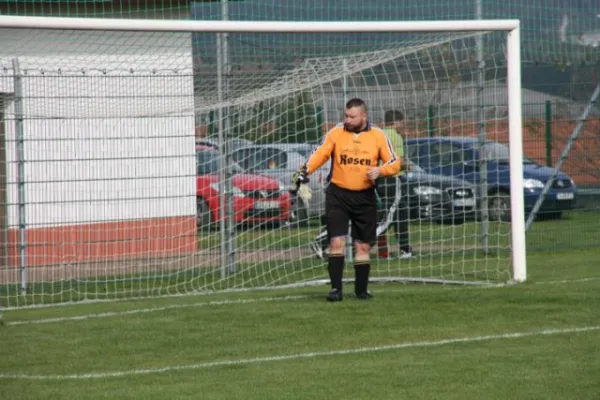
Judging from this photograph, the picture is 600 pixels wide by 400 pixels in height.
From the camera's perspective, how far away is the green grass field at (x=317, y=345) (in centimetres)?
798

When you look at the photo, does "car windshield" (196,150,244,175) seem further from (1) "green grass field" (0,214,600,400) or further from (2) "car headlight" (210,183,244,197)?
(1) "green grass field" (0,214,600,400)

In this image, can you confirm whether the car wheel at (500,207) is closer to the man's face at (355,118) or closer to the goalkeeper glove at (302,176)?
the man's face at (355,118)

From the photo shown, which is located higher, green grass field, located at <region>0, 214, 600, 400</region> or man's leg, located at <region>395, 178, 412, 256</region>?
man's leg, located at <region>395, 178, 412, 256</region>

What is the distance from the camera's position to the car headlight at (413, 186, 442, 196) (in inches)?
578

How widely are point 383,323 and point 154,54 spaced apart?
14.1ft

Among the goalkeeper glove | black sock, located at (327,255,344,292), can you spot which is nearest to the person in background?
black sock, located at (327,255,344,292)

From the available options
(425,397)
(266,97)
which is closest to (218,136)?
(266,97)

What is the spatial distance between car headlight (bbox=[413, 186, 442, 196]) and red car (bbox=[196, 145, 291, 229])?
1.57 m

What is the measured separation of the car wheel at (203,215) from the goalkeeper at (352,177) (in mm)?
2461

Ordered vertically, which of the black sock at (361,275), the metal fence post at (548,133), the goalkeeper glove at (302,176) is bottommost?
the black sock at (361,275)

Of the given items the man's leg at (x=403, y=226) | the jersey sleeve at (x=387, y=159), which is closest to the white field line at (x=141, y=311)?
the jersey sleeve at (x=387, y=159)

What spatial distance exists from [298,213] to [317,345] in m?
5.25

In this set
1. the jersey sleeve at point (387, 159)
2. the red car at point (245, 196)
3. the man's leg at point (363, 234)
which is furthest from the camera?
the red car at point (245, 196)

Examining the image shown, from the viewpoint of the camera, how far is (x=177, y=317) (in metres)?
11.3
